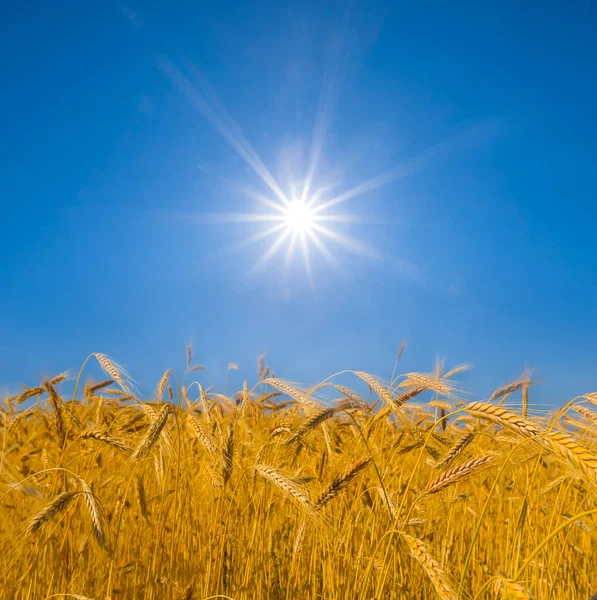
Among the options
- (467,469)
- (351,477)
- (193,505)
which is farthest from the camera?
(193,505)

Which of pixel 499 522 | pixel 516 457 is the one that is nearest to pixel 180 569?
pixel 516 457

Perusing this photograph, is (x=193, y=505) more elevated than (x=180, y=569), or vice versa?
(x=193, y=505)

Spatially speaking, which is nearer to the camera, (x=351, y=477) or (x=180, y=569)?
(x=351, y=477)

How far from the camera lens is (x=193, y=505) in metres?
3.15

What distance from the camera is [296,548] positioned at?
235cm

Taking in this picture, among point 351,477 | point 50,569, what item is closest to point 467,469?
point 351,477

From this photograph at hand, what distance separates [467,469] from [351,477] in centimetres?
54

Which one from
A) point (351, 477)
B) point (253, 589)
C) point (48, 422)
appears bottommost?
point (253, 589)

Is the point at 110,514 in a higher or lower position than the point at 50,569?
higher

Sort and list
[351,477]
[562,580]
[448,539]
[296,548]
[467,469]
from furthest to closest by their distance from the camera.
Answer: [448,539], [562,580], [296,548], [351,477], [467,469]

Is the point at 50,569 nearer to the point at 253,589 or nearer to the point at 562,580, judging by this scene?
the point at 253,589

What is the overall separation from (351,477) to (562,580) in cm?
149

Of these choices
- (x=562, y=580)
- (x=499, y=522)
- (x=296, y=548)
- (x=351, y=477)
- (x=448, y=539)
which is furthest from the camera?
(x=499, y=522)

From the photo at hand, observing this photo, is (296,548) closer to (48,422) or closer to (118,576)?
(118,576)
